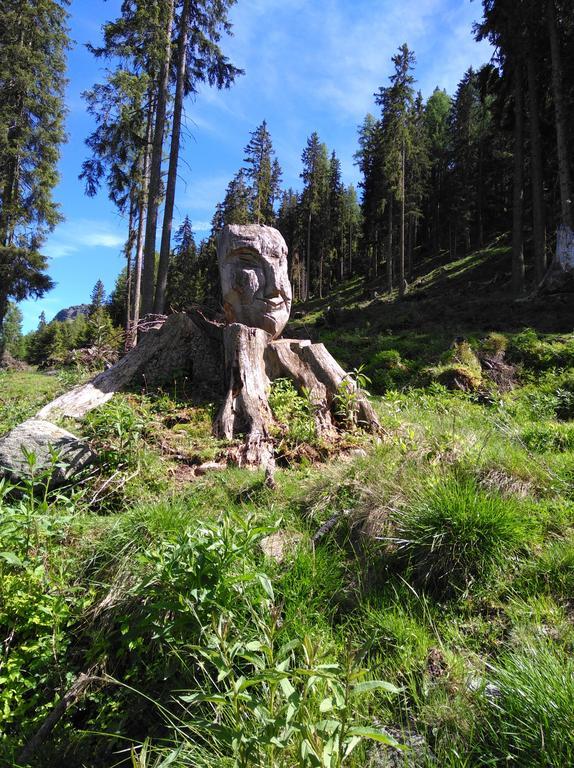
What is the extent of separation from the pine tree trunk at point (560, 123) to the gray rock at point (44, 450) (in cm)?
1463

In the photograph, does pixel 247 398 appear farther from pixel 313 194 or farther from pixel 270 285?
pixel 313 194

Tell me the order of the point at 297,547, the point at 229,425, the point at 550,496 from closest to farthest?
the point at 297,547, the point at 550,496, the point at 229,425

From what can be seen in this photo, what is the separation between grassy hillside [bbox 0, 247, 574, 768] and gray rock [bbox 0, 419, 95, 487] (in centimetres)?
17

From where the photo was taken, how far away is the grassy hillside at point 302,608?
162 cm

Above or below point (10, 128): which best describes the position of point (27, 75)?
above

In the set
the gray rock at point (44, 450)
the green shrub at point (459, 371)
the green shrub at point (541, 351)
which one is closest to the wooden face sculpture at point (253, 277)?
the gray rock at point (44, 450)

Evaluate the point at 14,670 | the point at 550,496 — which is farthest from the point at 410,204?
the point at 14,670

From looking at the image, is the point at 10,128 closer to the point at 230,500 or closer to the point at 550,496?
the point at 230,500

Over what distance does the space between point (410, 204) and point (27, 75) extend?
24.0 meters

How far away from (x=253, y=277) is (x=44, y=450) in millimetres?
3566

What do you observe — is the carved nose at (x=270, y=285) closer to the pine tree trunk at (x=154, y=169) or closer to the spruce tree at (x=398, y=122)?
the pine tree trunk at (x=154, y=169)

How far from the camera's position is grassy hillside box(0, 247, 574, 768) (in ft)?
5.31

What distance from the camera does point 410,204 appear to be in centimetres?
3142

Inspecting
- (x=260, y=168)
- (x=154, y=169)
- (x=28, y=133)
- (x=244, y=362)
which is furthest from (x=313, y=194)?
(x=244, y=362)
